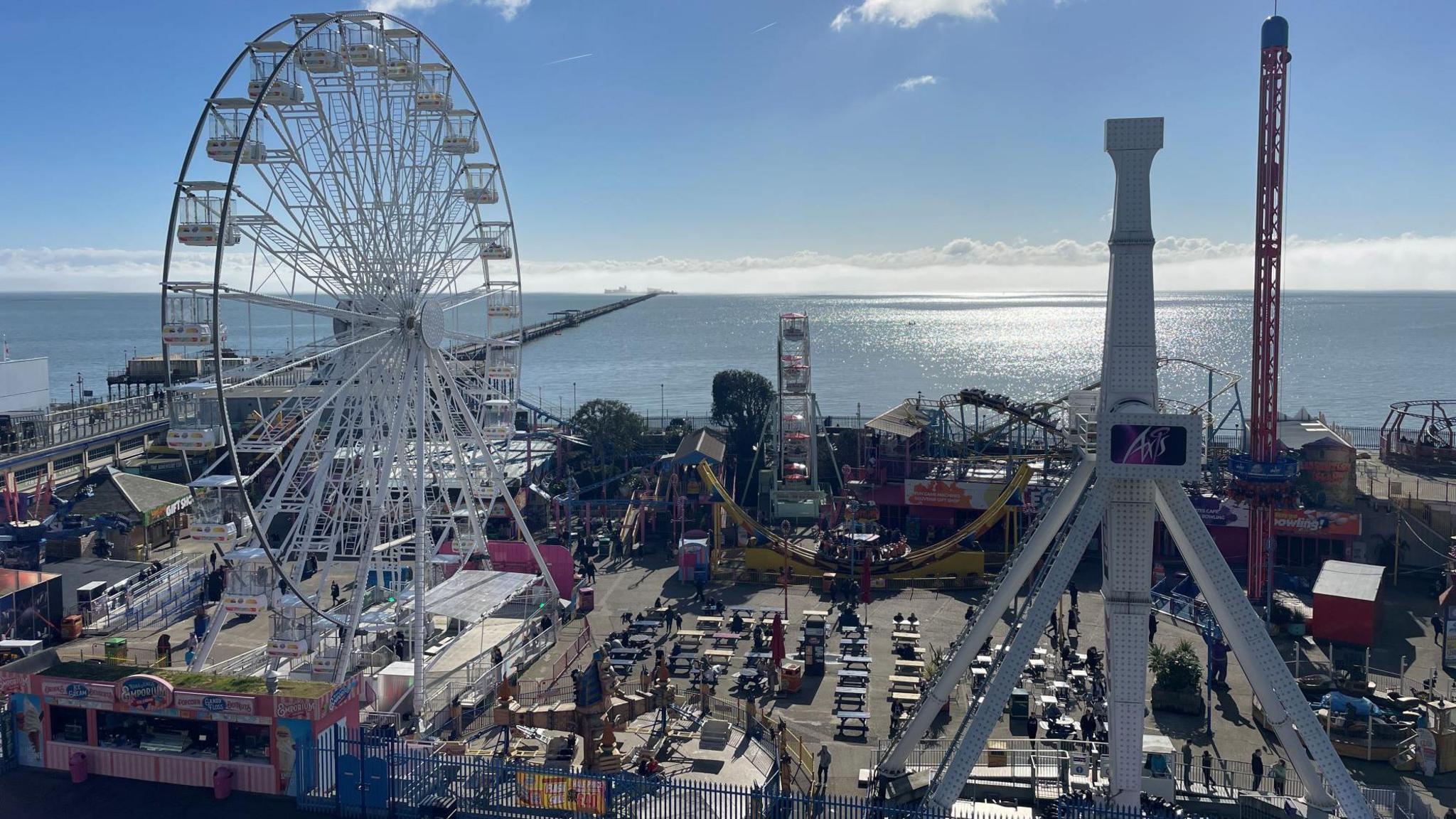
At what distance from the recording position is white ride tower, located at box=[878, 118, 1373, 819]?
49.2 feet

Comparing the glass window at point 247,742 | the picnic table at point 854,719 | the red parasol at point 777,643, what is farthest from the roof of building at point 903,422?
the glass window at point 247,742

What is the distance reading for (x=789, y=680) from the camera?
25172 mm

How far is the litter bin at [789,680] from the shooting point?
25.2 m

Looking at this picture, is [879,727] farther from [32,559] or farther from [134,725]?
[32,559]

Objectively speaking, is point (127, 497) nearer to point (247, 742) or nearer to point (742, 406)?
point (247, 742)

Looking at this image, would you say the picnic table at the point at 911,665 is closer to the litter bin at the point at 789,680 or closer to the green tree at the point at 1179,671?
the litter bin at the point at 789,680

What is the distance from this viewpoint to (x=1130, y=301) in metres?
15.4

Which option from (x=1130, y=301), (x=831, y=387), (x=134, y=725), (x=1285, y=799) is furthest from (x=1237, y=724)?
(x=831, y=387)

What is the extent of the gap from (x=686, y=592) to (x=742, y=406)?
22.1 m

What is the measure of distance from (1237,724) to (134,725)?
69.4 ft

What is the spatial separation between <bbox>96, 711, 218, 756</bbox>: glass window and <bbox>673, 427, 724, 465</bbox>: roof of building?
2383cm

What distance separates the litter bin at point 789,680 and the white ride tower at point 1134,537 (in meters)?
9.42

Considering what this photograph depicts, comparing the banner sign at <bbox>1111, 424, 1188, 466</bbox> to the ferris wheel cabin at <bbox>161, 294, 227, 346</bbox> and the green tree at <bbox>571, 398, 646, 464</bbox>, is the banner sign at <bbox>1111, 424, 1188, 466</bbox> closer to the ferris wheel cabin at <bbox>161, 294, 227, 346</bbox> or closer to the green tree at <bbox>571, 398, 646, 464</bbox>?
A: the ferris wheel cabin at <bbox>161, 294, 227, 346</bbox>

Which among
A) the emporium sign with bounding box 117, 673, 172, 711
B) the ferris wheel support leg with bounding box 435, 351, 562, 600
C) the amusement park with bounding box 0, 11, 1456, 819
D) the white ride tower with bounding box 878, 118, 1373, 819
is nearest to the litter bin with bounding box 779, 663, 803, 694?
the amusement park with bounding box 0, 11, 1456, 819
